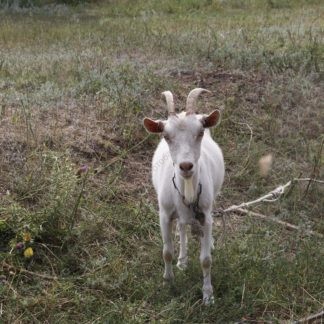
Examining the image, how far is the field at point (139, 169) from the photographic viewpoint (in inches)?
216

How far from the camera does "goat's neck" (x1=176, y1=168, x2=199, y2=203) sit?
17.0 feet

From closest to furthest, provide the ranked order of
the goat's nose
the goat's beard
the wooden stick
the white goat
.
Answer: the goat's nose, the white goat, the goat's beard, the wooden stick

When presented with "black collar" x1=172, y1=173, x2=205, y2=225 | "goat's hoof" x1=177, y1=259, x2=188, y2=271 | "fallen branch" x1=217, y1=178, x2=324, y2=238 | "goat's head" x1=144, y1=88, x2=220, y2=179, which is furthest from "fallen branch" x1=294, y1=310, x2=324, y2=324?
"fallen branch" x1=217, y1=178, x2=324, y2=238

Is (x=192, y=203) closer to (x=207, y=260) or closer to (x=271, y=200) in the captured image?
(x=207, y=260)

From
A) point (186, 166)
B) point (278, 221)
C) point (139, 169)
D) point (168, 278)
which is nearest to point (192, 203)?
point (186, 166)

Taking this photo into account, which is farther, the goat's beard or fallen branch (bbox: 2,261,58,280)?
fallen branch (bbox: 2,261,58,280)

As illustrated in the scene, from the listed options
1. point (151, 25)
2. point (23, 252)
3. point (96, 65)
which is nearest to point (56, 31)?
point (151, 25)

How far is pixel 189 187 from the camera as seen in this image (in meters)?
5.20

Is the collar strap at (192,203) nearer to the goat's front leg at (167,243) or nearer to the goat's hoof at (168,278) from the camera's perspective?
the goat's front leg at (167,243)

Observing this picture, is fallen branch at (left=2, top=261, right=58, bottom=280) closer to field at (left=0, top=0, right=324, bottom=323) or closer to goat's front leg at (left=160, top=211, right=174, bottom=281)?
field at (left=0, top=0, right=324, bottom=323)

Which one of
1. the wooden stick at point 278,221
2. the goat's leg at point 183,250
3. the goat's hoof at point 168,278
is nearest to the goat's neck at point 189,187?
the goat's leg at point 183,250

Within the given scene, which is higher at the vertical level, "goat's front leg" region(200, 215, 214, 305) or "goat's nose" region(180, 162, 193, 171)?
"goat's nose" region(180, 162, 193, 171)

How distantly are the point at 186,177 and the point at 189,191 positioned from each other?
32 centimetres

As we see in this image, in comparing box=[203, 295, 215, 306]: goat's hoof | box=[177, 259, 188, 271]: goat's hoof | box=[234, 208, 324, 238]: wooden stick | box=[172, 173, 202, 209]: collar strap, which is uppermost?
box=[172, 173, 202, 209]: collar strap
